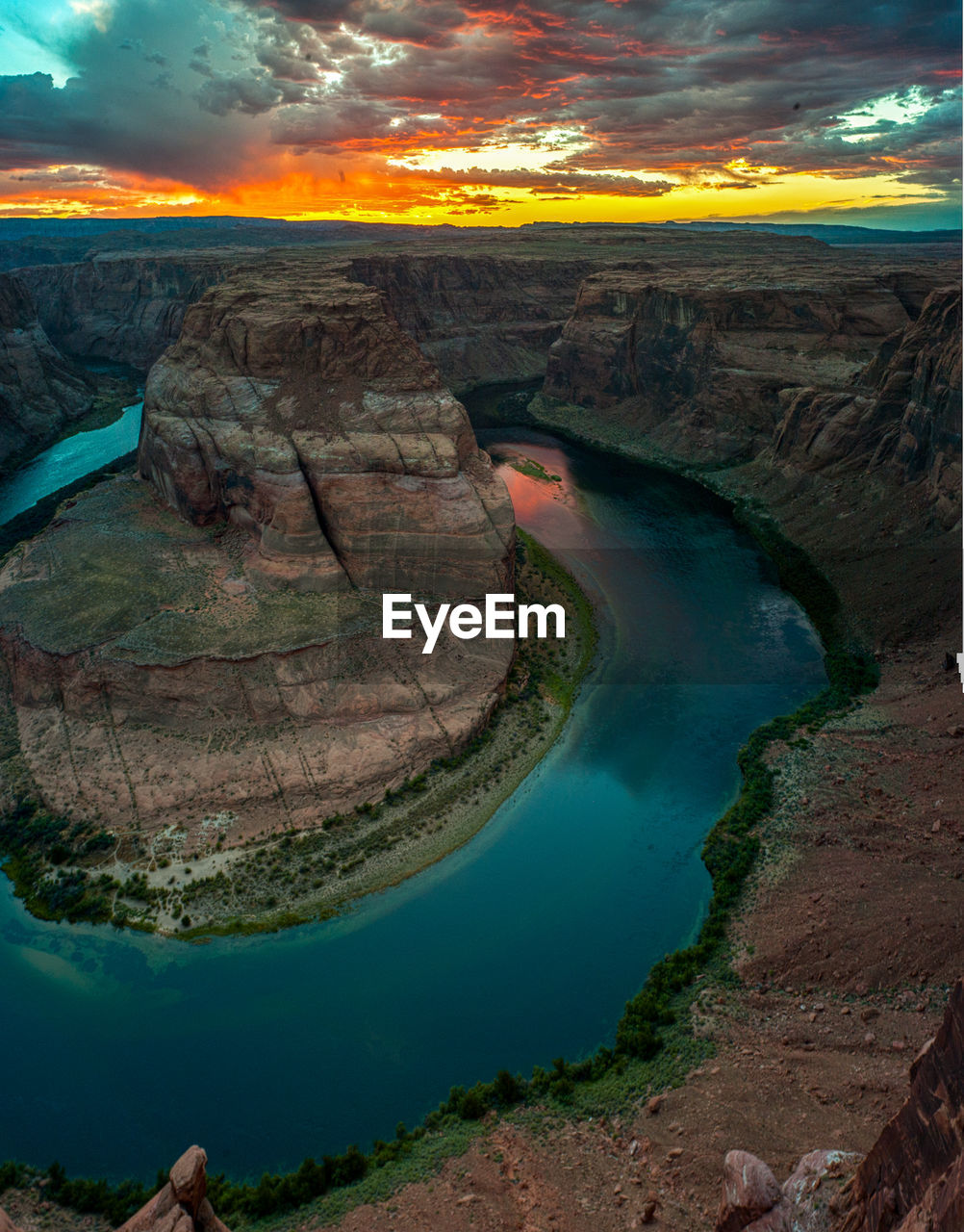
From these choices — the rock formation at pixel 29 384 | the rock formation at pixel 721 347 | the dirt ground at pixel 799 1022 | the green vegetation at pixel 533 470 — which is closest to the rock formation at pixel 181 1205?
the dirt ground at pixel 799 1022

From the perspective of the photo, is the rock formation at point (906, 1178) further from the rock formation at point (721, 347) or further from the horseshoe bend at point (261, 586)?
the rock formation at point (721, 347)

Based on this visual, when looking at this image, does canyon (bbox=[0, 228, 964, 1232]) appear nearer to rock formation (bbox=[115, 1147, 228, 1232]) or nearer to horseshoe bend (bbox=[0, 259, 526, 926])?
horseshoe bend (bbox=[0, 259, 526, 926])

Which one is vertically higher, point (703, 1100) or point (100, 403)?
point (100, 403)

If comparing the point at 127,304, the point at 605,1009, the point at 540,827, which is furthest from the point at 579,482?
the point at 127,304

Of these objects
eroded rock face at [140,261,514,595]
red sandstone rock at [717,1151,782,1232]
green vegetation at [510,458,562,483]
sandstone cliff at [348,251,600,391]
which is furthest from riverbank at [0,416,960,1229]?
sandstone cliff at [348,251,600,391]

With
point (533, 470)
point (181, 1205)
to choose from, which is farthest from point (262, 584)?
point (533, 470)

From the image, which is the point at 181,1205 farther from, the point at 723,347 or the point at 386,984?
the point at 723,347

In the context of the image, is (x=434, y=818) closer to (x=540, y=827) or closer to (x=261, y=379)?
(x=540, y=827)
